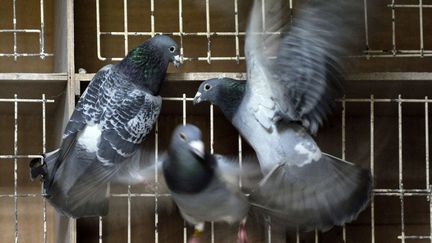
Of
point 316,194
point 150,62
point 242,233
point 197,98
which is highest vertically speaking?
point 150,62

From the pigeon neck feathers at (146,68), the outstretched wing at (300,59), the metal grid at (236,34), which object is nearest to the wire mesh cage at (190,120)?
the metal grid at (236,34)

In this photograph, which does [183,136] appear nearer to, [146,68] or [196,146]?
[196,146]

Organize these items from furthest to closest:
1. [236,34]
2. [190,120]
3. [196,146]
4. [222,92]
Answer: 1. [190,120]
2. [236,34]
3. [222,92]
4. [196,146]

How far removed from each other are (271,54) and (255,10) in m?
0.13

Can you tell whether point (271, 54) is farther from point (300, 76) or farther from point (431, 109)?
point (431, 109)

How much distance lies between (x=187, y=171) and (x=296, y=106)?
1.17 ft

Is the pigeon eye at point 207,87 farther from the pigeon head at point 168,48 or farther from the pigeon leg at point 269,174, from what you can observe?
the pigeon leg at point 269,174

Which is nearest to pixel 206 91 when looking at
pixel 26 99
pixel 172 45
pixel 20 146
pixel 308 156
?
pixel 172 45

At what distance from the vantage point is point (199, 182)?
2176 millimetres

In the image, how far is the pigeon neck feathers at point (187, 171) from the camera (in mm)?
2152

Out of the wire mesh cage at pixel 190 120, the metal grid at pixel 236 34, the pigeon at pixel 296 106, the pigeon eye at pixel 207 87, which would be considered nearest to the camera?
the pigeon at pixel 296 106

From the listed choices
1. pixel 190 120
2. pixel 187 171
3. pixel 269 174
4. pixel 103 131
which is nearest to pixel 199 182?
pixel 187 171

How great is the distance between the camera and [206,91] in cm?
233

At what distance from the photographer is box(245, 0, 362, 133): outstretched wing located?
220 cm
